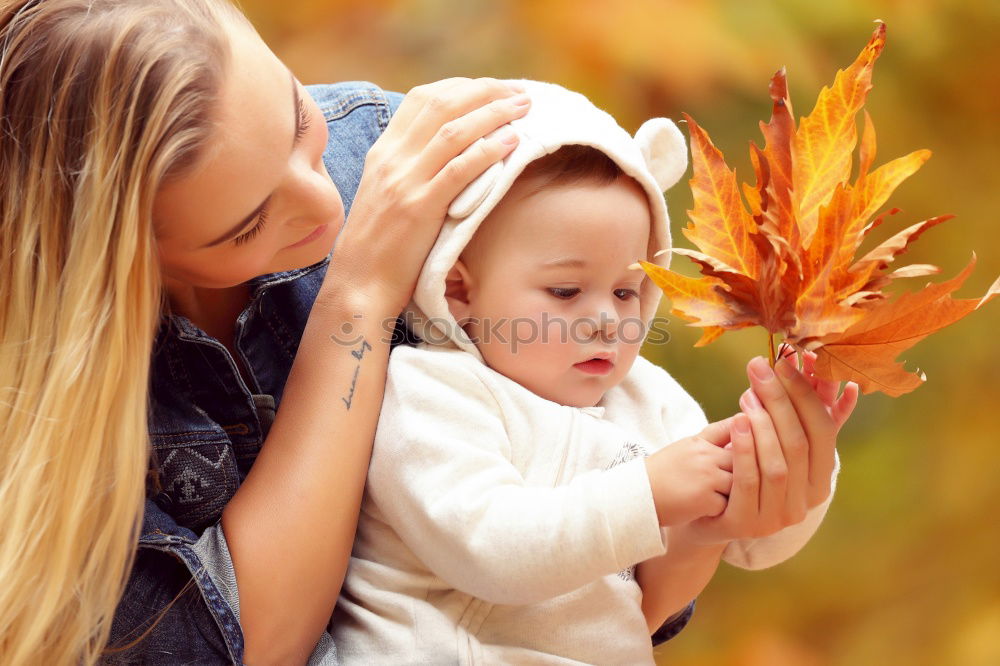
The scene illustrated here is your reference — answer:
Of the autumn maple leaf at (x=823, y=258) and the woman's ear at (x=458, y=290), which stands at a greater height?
the autumn maple leaf at (x=823, y=258)

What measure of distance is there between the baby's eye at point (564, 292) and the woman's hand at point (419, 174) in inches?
5.1

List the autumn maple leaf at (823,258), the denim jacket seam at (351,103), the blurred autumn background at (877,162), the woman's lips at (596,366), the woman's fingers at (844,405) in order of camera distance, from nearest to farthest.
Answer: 1. the autumn maple leaf at (823,258)
2. the woman's fingers at (844,405)
3. the woman's lips at (596,366)
4. the denim jacket seam at (351,103)
5. the blurred autumn background at (877,162)

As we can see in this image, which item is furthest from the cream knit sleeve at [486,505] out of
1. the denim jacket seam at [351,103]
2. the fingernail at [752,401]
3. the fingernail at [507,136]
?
the denim jacket seam at [351,103]

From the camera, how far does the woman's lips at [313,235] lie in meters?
1.00

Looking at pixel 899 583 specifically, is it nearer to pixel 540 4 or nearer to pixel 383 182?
pixel 540 4

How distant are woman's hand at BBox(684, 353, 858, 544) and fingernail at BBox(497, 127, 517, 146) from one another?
1.02ft

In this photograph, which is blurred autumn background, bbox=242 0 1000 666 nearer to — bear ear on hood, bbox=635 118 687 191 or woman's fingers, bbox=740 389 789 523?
bear ear on hood, bbox=635 118 687 191

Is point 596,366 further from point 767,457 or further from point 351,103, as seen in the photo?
point 351,103

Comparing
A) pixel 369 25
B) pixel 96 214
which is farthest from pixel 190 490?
pixel 369 25

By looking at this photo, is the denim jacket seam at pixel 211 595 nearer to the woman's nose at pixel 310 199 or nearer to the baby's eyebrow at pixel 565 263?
the woman's nose at pixel 310 199

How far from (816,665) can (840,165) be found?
1.53 m

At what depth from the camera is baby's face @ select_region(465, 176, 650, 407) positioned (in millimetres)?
1008

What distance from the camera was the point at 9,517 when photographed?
90cm

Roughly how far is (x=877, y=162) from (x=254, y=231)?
1467mm
